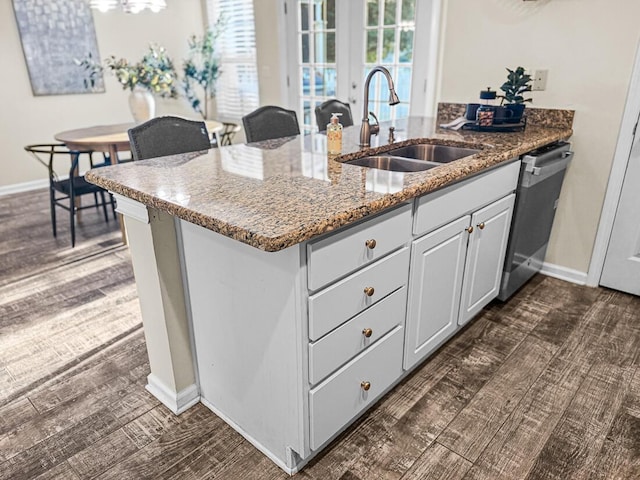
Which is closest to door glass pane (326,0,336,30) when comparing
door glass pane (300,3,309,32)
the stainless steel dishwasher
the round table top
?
door glass pane (300,3,309,32)

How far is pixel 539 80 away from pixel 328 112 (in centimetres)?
129

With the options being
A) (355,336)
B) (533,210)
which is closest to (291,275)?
(355,336)

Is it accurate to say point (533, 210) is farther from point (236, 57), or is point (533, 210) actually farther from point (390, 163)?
point (236, 57)

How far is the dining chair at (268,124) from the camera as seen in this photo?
8.45 ft

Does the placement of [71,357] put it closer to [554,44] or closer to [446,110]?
[446,110]

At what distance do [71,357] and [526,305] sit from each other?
2411mm

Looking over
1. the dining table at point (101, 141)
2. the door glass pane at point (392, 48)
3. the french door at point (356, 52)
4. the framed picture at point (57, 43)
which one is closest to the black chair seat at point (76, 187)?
the dining table at point (101, 141)

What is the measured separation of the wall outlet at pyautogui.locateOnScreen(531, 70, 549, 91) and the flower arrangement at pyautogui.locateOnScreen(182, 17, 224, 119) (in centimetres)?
417

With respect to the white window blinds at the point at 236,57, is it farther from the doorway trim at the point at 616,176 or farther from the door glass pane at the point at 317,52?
the doorway trim at the point at 616,176

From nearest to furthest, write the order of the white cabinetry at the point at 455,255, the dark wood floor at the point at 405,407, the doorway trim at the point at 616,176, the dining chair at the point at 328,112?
the dark wood floor at the point at 405,407, the white cabinetry at the point at 455,255, the doorway trim at the point at 616,176, the dining chair at the point at 328,112

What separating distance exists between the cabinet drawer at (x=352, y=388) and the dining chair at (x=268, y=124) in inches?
56.8

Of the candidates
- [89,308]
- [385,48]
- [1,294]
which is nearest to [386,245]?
[89,308]

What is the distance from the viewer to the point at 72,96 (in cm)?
513

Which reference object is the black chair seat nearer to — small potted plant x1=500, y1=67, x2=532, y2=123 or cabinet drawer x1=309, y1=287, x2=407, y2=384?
cabinet drawer x1=309, y1=287, x2=407, y2=384
